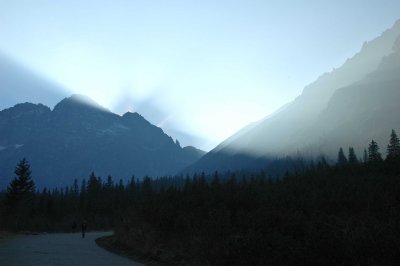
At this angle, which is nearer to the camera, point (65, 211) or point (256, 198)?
point (256, 198)

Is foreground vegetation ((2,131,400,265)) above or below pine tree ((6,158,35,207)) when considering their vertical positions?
below

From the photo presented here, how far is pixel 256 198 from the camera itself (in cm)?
1842

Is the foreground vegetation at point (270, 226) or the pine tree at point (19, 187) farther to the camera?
the pine tree at point (19, 187)

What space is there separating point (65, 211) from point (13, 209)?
1828 centimetres

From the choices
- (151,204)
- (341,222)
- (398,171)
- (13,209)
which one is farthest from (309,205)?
(13,209)

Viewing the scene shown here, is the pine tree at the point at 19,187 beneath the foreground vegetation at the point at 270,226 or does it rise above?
above

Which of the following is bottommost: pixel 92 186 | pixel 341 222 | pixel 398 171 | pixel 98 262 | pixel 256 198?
pixel 98 262

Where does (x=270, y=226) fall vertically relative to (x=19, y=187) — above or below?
below

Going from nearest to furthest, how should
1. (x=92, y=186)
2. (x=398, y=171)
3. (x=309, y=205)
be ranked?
(x=309, y=205), (x=398, y=171), (x=92, y=186)

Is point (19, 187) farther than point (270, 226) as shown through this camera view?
Yes

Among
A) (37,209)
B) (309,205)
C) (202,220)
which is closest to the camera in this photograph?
(202,220)

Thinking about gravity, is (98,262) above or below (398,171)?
below

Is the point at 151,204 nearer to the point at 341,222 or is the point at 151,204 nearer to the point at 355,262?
the point at 341,222

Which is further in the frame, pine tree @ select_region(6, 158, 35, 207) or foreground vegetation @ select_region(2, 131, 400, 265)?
pine tree @ select_region(6, 158, 35, 207)
